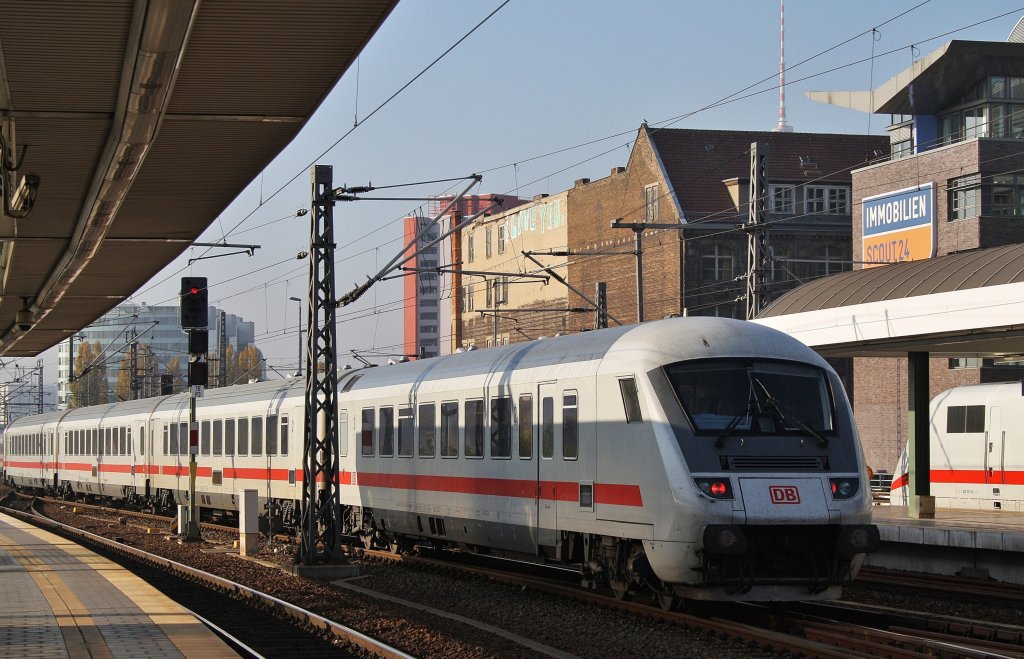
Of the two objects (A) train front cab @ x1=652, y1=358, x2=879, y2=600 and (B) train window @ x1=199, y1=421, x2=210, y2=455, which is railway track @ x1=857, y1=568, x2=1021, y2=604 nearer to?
(A) train front cab @ x1=652, y1=358, x2=879, y2=600

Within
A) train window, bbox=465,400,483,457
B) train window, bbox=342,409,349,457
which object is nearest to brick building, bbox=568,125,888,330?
train window, bbox=342,409,349,457

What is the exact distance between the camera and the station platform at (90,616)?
482 inches

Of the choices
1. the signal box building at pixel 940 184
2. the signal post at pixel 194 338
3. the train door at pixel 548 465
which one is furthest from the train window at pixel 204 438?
the signal box building at pixel 940 184

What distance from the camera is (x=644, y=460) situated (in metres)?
14.8

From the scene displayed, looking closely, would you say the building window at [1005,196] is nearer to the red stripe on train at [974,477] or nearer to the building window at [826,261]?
the red stripe on train at [974,477]

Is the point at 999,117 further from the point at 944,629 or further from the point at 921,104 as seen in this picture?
the point at 944,629

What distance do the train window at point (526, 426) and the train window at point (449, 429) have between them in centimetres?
239

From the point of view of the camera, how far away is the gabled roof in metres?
61.0

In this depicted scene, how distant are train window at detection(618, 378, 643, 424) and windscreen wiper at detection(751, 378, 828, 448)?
134 cm

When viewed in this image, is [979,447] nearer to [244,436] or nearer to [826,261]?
[244,436]

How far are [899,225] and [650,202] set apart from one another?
16714 mm

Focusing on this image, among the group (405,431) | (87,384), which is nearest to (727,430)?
(405,431)

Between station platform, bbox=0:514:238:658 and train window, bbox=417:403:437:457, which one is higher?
train window, bbox=417:403:437:457

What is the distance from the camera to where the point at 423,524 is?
22.0 m
